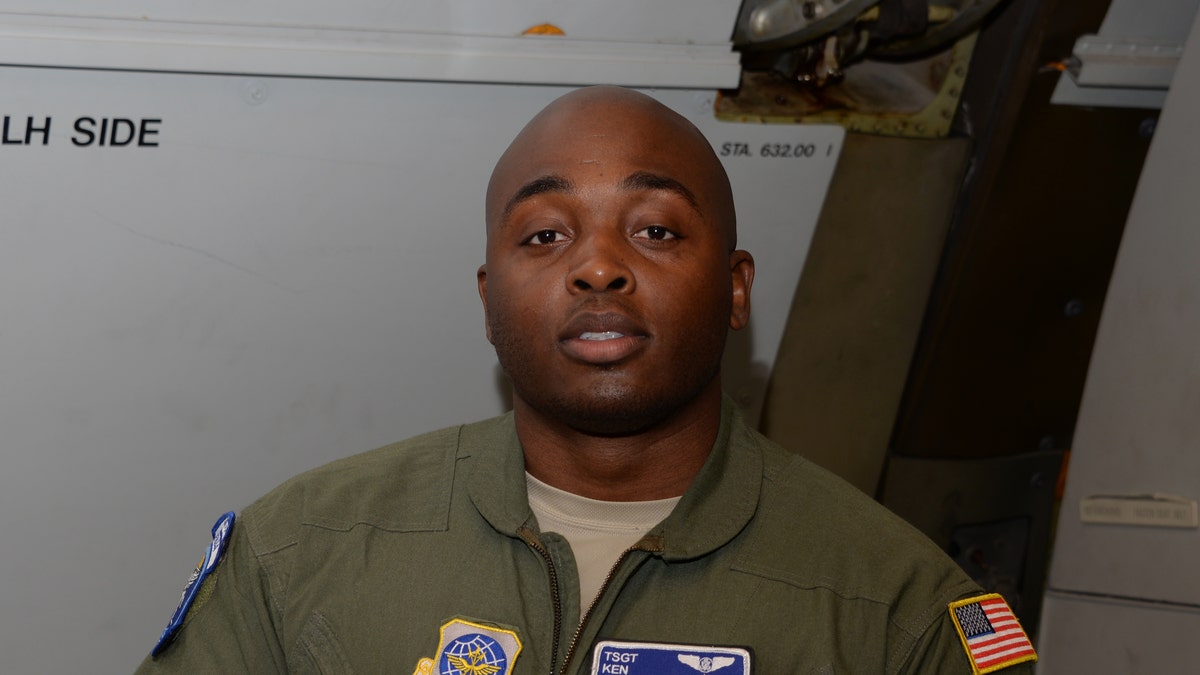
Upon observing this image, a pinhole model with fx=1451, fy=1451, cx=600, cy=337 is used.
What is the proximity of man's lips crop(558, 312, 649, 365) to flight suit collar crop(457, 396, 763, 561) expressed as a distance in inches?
8.0

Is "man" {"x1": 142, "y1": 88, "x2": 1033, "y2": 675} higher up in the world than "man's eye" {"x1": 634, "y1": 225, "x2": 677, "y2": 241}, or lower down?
lower down

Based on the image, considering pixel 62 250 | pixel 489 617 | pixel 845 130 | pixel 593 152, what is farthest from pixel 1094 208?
pixel 62 250

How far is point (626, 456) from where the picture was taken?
177 cm

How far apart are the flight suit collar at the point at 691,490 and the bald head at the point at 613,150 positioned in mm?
263

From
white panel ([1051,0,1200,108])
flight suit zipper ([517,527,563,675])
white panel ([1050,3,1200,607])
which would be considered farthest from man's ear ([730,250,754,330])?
white panel ([1051,0,1200,108])

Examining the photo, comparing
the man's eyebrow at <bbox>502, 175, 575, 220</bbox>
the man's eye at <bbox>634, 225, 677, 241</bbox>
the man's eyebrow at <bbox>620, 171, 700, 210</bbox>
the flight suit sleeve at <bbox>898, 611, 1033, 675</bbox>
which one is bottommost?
the flight suit sleeve at <bbox>898, 611, 1033, 675</bbox>

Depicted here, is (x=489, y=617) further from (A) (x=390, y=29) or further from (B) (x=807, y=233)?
(B) (x=807, y=233)

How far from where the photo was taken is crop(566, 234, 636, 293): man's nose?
5.47 ft

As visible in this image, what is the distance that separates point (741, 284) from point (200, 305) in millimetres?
814

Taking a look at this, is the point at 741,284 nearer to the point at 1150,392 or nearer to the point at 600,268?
the point at 600,268

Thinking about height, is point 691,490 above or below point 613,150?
below

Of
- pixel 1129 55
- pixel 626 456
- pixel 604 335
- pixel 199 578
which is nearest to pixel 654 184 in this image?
pixel 604 335

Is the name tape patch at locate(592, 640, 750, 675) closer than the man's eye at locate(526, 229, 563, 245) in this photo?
Yes

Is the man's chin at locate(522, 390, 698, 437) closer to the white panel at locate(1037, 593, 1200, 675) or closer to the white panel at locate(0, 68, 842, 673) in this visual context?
the white panel at locate(0, 68, 842, 673)
